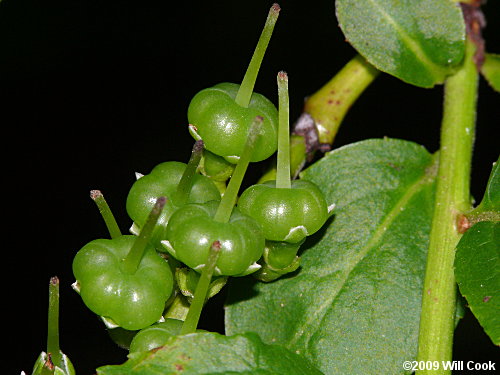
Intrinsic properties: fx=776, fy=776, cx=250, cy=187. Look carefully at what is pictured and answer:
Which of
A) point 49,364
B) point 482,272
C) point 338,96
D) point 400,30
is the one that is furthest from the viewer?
point 338,96

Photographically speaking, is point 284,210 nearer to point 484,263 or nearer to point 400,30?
point 484,263

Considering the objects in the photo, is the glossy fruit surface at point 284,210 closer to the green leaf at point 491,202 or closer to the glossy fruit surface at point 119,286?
the glossy fruit surface at point 119,286

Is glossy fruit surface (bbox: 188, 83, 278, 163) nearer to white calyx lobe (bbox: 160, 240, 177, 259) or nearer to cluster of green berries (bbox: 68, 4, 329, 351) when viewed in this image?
cluster of green berries (bbox: 68, 4, 329, 351)

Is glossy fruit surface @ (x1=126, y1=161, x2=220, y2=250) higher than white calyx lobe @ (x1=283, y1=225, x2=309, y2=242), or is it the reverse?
glossy fruit surface @ (x1=126, y1=161, x2=220, y2=250)

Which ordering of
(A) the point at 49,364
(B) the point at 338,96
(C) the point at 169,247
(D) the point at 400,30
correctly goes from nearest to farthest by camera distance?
(A) the point at 49,364 < (C) the point at 169,247 < (D) the point at 400,30 < (B) the point at 338,96

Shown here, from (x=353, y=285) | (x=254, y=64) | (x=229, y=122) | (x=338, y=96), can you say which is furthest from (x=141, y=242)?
(x=338, y=96)

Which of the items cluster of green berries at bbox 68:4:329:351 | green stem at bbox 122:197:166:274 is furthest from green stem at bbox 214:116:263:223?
green stem at bbox 122:197:166:274

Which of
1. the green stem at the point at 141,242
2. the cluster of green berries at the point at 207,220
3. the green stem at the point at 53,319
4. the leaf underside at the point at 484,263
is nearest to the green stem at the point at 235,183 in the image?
the cluster of green berries at the point at 207,220
